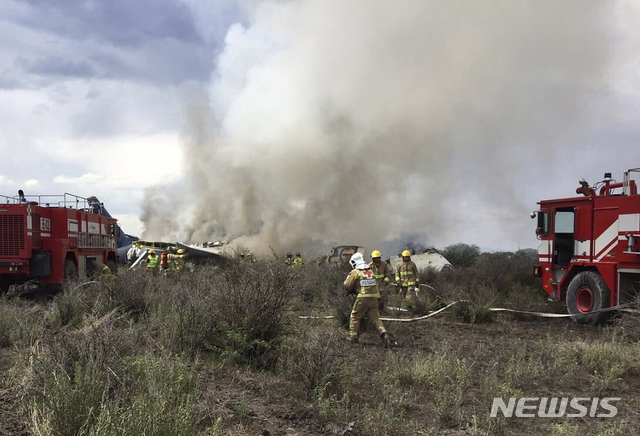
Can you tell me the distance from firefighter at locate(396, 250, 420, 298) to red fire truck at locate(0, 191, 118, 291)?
8120 mm

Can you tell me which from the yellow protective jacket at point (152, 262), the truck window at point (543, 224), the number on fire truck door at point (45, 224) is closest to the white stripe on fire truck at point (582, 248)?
the truck window at point (543, 224)

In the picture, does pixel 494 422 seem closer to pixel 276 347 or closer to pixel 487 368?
pixel 487 368

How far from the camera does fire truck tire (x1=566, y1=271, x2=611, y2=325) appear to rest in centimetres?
931

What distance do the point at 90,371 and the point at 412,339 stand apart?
17.9 feet

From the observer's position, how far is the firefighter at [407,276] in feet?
38.4

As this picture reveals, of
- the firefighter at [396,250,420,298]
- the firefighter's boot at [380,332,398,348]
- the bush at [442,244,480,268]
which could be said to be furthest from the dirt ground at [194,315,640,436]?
the bush at [442,244,480,268]

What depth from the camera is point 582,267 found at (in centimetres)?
1022

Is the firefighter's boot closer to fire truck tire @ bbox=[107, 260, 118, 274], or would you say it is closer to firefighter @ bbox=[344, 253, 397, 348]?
firefighter @ bbox=[344, 253, 397, 348]

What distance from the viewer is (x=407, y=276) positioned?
11852 mm

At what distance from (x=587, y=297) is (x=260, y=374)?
7.41m

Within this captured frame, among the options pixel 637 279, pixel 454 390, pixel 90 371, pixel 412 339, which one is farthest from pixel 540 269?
pixel 90 371

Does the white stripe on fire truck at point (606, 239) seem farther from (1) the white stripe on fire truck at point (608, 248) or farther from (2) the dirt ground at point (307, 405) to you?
(2) the dirt ground at point (307, 405)

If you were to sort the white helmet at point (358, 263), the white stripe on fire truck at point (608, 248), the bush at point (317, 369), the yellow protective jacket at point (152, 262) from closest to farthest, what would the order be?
the bush at point (317, 369) < the white helmet at point (358, 263) < the white stripe on fire truck at point (608, 248) < the yellow protective jacket at point (152, 262)

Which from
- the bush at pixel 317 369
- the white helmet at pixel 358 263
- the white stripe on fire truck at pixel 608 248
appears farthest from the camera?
the white stripe on fire truck at pixel 608 248
